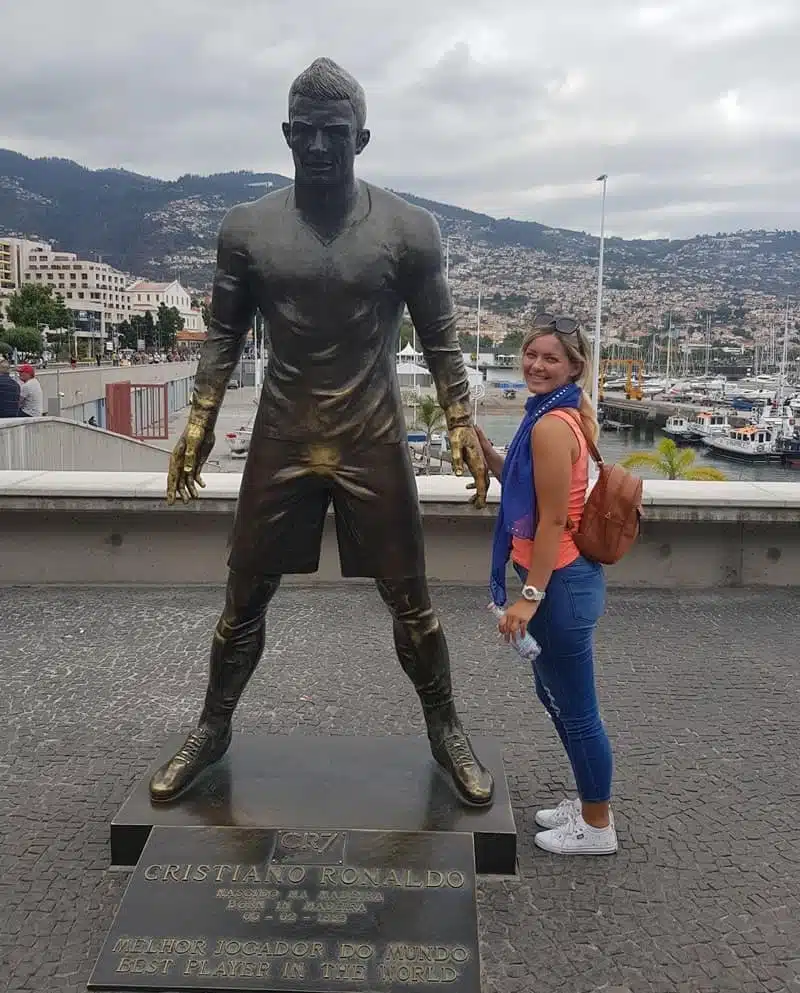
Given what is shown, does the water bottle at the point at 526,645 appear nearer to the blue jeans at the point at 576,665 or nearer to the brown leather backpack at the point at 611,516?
the blue jeans at the point at 576,665

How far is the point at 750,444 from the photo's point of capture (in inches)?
1823

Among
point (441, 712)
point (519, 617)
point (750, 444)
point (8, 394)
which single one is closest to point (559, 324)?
point (519, 617)

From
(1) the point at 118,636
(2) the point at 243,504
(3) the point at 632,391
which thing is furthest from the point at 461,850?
(3) the point at 632,391

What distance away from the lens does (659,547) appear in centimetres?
712

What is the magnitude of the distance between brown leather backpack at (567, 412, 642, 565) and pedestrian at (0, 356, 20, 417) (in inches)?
370

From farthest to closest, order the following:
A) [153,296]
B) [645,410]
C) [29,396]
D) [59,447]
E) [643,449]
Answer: [153,296] < [645,410] < [643,449] < [59,447] < [29,396]

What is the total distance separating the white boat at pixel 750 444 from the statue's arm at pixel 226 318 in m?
46.5

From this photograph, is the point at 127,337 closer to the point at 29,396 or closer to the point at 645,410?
the point at 645,410

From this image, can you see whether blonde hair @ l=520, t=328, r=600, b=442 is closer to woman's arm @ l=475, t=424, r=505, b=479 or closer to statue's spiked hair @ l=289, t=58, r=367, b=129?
woman's arm @ l=475, t=424, r=505, b=479

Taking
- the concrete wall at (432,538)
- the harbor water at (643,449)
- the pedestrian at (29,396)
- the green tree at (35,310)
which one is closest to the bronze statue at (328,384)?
the concrete wall at (432,538)

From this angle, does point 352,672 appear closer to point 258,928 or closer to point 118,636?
point 118,636

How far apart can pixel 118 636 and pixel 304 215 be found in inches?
147

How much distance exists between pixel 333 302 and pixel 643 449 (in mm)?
53146

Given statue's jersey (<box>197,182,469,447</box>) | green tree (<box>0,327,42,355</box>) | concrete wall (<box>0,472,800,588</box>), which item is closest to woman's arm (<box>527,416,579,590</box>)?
statue's jersey (<box>197,182,469,447</box>)
